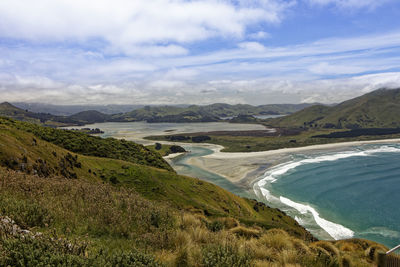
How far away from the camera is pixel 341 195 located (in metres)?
63.3

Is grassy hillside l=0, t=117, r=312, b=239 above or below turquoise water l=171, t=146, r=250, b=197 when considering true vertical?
above

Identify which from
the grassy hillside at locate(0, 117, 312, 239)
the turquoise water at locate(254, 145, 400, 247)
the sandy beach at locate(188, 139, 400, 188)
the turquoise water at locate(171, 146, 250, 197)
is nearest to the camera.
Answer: the grassy hillside at locate(0, 117, 312, 239)

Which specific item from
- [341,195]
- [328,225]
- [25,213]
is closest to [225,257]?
[25,213]

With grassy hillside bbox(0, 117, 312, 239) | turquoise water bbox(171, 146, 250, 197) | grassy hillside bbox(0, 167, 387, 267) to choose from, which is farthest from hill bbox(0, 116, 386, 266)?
turquoise water bbox(171, 146, 250, 197)

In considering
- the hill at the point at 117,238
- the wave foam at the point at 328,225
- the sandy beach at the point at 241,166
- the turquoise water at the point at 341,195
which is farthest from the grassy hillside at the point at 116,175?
the sandy beach at the point at 241,166

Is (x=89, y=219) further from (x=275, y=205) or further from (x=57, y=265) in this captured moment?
(x=275, y=205)

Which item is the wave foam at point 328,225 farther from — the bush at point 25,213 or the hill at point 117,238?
the bush at point 25,213

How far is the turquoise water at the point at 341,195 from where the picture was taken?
145 ft

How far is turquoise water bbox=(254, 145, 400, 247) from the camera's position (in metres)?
44.3

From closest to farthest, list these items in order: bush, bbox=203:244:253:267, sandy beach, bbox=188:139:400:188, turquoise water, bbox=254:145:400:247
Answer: bush, bbox=203:244:253:267, turquoise water, bbox=254:145:400:247, sandy beach, bbox=188:139:400:188

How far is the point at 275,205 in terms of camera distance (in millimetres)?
56531

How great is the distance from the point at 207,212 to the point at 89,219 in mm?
17881

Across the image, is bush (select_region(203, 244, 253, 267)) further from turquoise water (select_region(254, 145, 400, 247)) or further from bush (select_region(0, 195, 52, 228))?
turquoise water (select_region(254, 145, 400, 247))

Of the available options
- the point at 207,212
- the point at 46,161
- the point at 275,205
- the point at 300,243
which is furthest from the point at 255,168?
the point at 300,243
